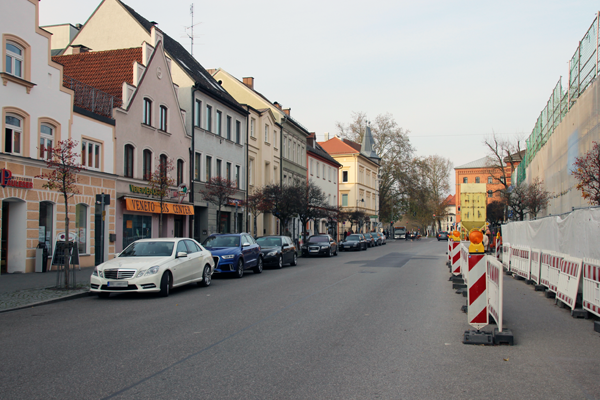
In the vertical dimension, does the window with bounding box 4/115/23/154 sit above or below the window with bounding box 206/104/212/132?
below

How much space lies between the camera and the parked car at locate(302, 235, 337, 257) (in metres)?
35.3

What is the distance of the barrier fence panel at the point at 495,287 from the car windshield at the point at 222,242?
12.7m

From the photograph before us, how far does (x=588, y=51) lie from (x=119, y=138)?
2042 cm

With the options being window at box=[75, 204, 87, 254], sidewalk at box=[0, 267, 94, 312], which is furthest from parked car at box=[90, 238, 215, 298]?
window at box=[75, 204, 87, 254]

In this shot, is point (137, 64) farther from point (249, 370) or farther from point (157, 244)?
point (249, 370)

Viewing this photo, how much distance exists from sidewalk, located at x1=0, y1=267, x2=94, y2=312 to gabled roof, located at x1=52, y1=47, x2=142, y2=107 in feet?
37.5

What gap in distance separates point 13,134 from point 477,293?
1654 cm

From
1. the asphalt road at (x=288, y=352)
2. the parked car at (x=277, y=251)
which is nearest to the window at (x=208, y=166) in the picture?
the parked car at (x=277, y=251)

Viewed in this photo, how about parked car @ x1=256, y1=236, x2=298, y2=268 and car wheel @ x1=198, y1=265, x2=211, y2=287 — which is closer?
car wheel @ x1=198, y1=265, x2=211, y2=287

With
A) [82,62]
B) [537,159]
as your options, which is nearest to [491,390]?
[82,62]

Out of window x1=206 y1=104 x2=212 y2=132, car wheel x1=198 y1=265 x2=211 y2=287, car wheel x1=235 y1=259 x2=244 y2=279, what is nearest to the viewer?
car wheel x1=198 y1=265 x2=211 y2=287

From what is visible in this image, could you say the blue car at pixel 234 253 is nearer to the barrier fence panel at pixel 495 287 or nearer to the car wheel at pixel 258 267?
the car wheel at pixel 258 267

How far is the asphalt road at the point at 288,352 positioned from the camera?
209 inches

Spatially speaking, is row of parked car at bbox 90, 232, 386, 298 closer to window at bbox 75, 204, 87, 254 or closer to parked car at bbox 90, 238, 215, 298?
parked car at bbox 90, 238, 215, 298
